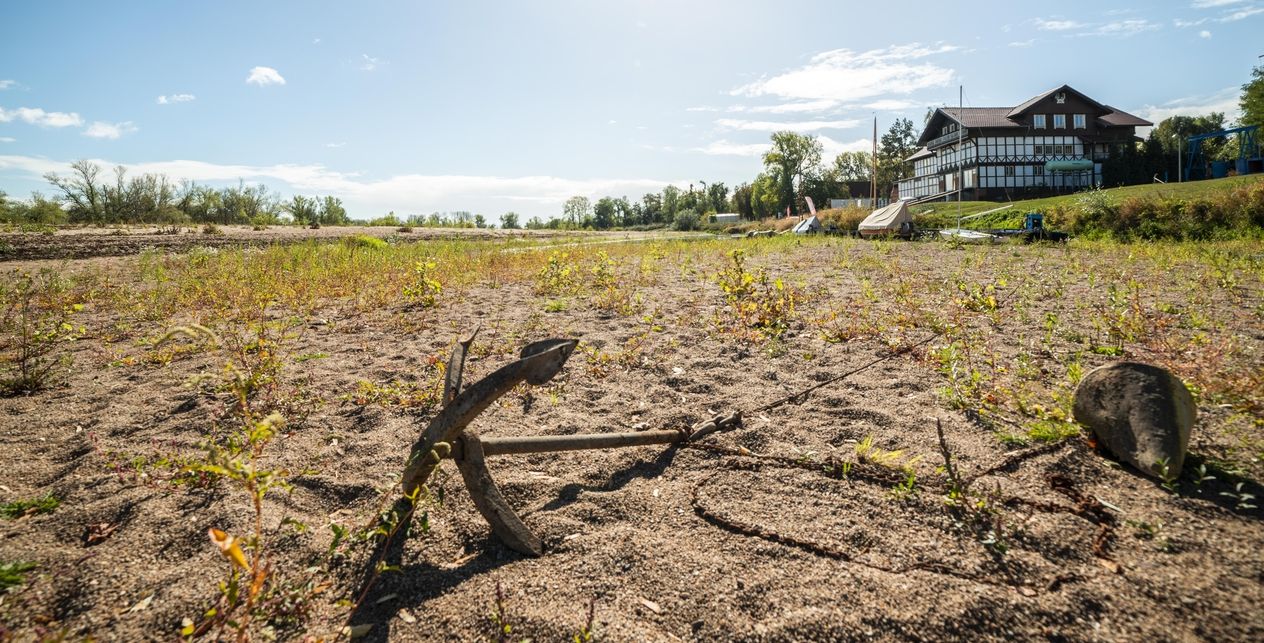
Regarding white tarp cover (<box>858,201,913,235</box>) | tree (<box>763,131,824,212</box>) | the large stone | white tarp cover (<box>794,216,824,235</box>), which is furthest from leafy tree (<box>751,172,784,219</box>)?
the large stone

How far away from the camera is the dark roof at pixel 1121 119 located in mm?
38906

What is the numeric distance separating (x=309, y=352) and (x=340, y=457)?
2339 mm

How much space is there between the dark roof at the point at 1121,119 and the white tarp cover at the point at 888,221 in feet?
102

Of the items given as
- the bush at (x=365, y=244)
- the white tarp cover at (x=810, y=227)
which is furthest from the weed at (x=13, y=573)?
the white tarp cover at (x=810, y=227)

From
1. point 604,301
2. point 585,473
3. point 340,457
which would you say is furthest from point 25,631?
point 604,301

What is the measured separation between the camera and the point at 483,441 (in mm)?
2369

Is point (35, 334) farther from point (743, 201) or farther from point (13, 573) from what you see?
point (743, 201)

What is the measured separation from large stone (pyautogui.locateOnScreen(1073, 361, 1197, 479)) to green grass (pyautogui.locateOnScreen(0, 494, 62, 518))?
15.1 ft

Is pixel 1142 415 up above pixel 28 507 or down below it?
above

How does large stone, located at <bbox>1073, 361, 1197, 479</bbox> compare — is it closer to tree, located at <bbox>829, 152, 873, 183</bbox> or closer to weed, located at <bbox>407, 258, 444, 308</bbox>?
weed, located at <bbox>407, 258, 444, 308</bbox>

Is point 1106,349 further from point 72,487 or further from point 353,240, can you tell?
point 353,240

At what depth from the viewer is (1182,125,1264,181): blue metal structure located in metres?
32.3

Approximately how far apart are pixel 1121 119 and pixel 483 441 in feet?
171

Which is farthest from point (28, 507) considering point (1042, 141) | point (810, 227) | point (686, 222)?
point (686, 222)
